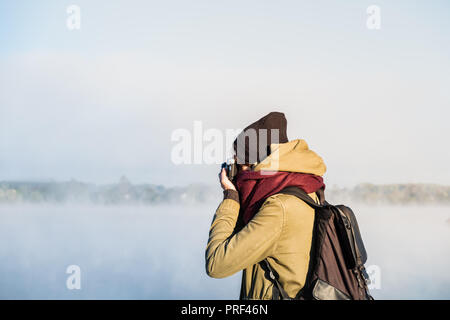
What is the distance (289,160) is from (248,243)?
0.30 metres

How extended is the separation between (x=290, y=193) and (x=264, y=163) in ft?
0.41

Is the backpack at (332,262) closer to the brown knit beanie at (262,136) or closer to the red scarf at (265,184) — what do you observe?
the red scarf at (265,184)

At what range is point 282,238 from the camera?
1.31 meters

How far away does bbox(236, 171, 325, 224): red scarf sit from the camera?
135 centimetres

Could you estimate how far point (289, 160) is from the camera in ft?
4.45

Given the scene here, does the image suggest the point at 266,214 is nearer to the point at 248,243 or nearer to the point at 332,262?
the point at 248,243

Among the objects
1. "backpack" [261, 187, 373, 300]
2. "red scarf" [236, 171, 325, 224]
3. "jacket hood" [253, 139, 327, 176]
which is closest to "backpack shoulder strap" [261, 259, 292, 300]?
"backpack" [261, 187, 373, 300]

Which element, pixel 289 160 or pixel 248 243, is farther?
pixel 289 160

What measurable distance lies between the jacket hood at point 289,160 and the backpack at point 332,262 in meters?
0.07

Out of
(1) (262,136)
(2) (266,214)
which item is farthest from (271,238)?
(1) (262,136)

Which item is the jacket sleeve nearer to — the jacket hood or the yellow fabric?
the yellow fabric

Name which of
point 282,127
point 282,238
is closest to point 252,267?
point 282,238

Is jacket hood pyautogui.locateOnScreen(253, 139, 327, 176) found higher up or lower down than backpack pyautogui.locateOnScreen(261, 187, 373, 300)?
higher up
